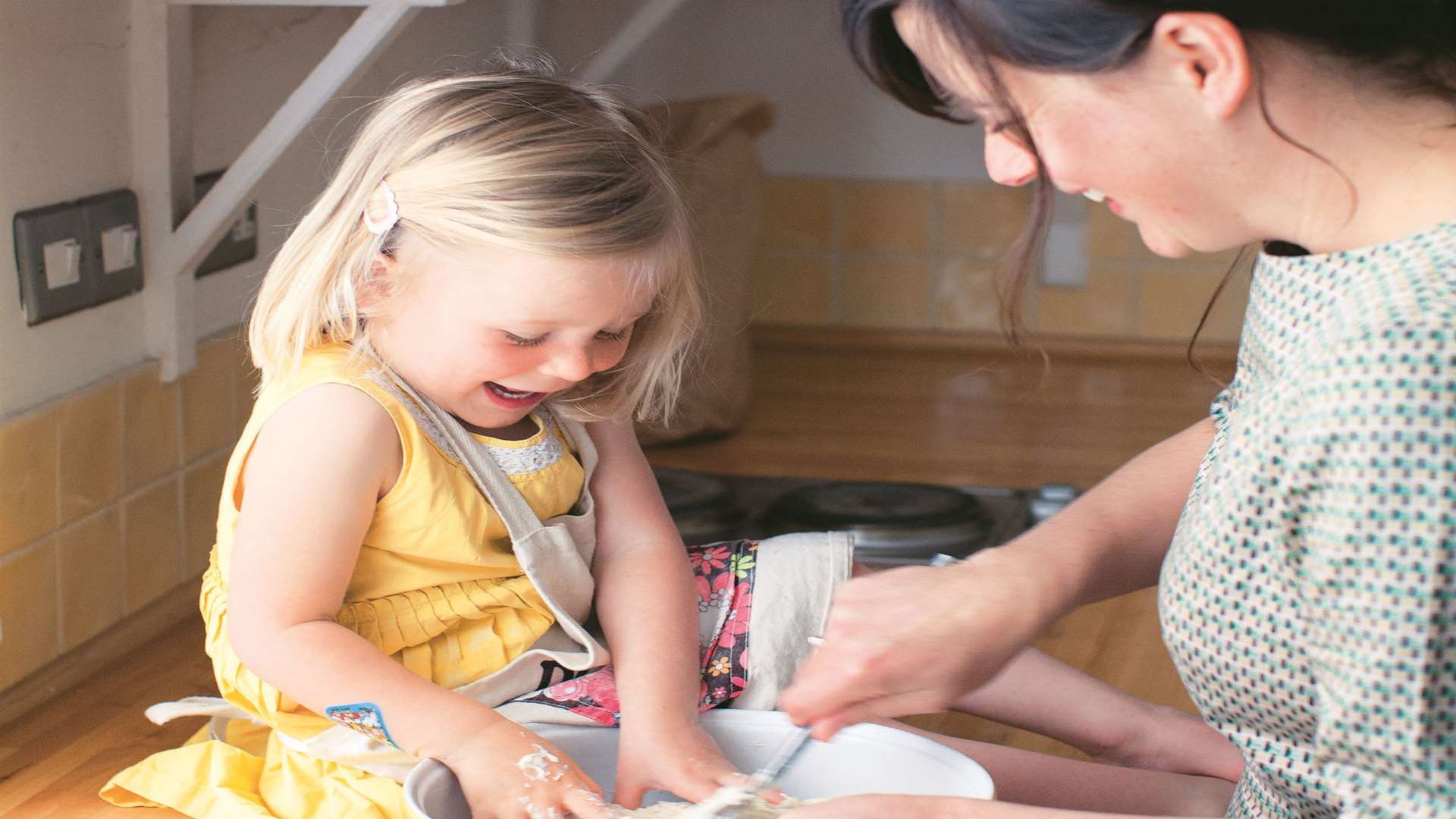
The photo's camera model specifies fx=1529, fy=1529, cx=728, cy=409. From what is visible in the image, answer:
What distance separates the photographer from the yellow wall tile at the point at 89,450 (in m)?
1.30

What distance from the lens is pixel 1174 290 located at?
2736 mm

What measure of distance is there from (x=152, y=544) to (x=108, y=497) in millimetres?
93

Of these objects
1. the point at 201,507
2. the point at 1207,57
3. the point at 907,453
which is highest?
the point at 1207,57

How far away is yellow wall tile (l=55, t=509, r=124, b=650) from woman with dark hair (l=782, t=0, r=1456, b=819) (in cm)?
80

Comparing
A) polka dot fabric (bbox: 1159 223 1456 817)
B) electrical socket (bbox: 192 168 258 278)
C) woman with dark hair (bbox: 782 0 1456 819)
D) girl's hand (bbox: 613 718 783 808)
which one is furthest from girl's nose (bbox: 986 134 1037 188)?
electrical socket (bbox: 192 168 258 278)

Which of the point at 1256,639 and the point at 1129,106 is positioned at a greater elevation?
the point at 1129,106

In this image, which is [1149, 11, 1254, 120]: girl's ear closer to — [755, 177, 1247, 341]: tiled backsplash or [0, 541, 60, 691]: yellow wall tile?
[0, 541, 60, 691]: yellow wall tile

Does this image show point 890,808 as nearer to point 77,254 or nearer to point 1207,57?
point 1207,57

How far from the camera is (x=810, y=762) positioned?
988 mm

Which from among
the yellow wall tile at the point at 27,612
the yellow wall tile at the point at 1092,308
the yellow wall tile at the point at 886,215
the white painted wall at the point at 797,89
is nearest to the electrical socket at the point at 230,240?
the yellow wall tile at the point at 27,612

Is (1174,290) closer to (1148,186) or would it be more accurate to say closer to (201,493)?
(201,493)

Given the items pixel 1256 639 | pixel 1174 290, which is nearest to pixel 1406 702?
pixel 1256 639

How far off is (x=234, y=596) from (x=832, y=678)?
43 cm

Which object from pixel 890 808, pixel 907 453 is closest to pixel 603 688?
pixel 890 808
